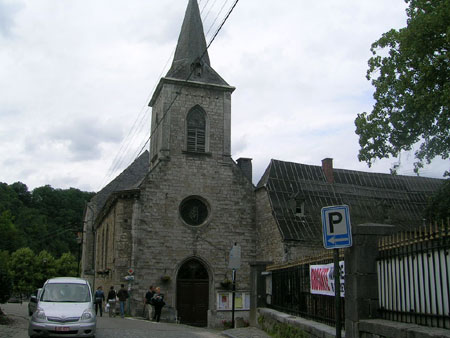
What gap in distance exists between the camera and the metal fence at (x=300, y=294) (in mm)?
10352

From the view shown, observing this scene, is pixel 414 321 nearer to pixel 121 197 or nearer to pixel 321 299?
pixel 321 299

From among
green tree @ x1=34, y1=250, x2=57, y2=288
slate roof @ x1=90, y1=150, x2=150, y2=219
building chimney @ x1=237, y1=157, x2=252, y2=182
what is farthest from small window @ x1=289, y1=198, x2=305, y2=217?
green tree @ x1=34, y1=250, x2=57, y2=288

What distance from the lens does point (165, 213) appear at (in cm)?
2569

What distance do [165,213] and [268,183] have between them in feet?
20.2

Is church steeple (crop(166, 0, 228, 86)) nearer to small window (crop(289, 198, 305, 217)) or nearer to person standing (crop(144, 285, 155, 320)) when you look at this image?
small window (crop(289, 198, 305, 217))

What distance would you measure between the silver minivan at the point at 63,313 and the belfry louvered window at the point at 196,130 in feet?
50.4

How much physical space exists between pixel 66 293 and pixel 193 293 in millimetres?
13433

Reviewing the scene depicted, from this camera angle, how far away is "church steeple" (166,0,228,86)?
28.7m

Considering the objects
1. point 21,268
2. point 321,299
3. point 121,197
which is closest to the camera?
point 321,299

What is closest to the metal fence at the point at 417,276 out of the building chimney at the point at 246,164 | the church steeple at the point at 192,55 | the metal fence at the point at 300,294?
the metal fence at the point at 300,294

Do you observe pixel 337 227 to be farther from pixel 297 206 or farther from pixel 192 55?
pixel 192 55

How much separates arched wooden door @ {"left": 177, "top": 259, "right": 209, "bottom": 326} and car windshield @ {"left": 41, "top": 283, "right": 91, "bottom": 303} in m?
12.7

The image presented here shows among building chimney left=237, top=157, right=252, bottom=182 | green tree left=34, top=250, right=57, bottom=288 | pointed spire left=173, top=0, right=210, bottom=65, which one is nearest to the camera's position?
pointed spire left=173, top=0, right=210, bottom=65

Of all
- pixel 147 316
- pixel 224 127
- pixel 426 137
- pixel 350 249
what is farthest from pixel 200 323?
pixel 350 249
